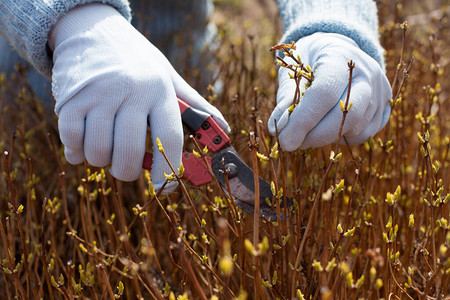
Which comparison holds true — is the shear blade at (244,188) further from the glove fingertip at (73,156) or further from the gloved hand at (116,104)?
the glove fingertip at (73,156)

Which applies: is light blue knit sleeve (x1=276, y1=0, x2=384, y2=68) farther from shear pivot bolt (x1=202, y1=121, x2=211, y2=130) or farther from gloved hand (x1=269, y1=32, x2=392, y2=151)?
shear pivot bolt (x1=202, y1=121, x2=211, y2=130)

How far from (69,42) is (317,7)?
83cm

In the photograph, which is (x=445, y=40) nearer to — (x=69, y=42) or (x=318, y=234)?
(x=318, y=234)

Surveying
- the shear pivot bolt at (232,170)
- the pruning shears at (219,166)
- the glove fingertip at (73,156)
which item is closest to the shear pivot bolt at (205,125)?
the pruning shears at (219,166)

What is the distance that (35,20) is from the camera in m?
1.34

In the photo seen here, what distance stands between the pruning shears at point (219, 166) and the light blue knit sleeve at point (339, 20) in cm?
48

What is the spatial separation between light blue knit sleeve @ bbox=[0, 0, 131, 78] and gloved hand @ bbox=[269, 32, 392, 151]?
67 cm

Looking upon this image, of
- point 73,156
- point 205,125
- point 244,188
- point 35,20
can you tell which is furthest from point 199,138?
point 35,20

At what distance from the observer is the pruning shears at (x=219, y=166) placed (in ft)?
3.92

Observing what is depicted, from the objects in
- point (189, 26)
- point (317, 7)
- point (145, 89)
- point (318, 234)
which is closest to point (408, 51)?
point (317, 7)

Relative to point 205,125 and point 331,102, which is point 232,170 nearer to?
point 205,125

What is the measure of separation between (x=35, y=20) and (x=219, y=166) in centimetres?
70

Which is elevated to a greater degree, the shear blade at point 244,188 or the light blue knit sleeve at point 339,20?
the light blue knit sleeve at point 339,20

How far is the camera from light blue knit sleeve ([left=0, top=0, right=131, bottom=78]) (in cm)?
133
